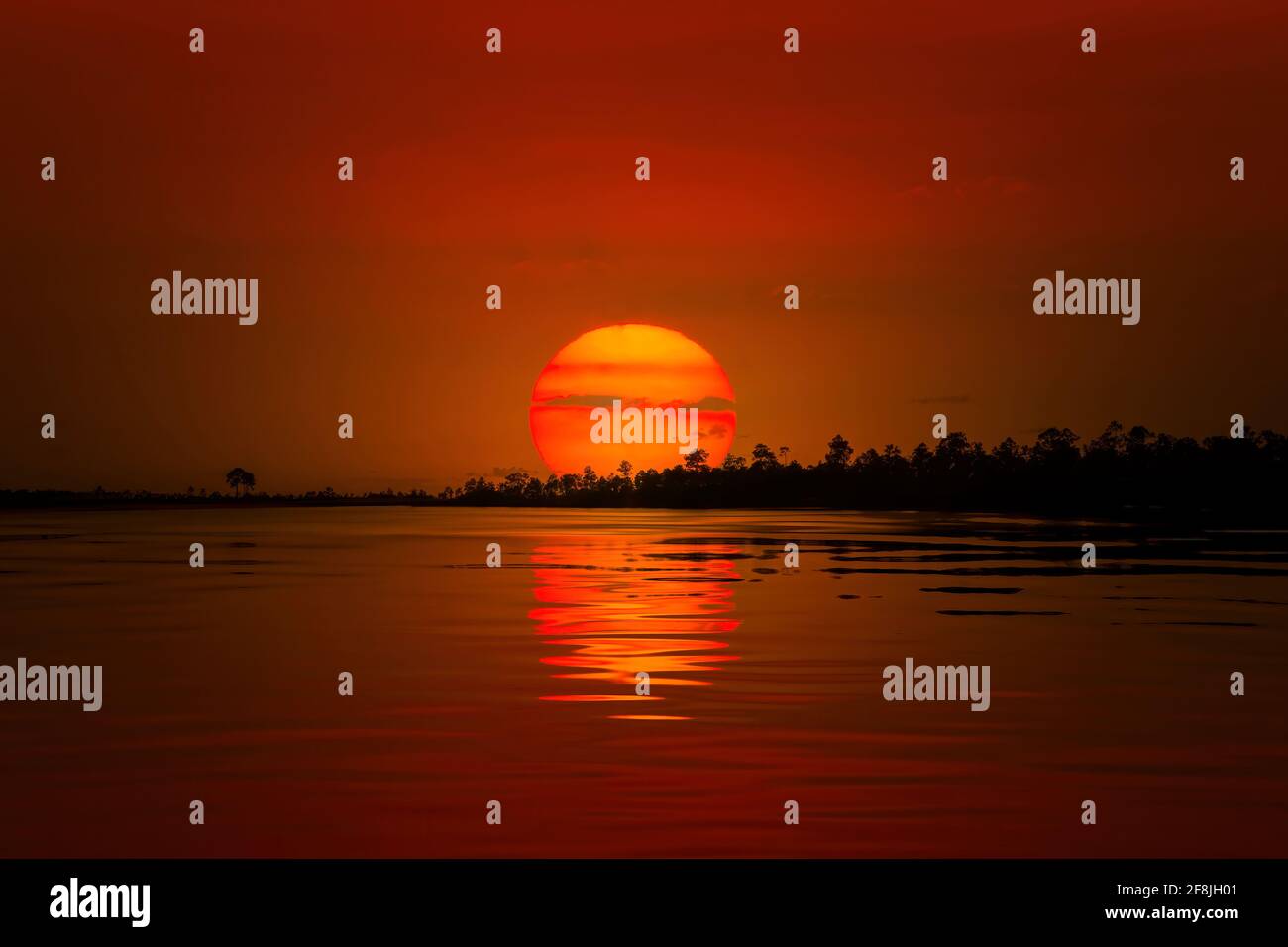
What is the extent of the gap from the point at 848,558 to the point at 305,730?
50.7m

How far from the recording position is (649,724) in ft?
80.1

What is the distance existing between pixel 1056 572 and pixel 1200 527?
7017 centimetres

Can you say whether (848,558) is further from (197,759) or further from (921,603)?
(197,759)

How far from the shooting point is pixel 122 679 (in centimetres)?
2975

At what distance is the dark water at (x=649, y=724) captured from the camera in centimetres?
1786

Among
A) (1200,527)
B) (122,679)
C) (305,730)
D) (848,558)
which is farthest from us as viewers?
(1200,527)

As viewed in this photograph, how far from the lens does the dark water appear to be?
17859mm

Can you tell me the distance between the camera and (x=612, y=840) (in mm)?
17219
